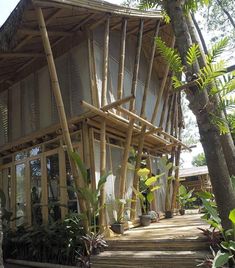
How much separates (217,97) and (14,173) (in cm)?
753

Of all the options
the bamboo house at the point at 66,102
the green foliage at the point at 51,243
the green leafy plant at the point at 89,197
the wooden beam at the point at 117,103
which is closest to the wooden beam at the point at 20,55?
the bamboo house at the point at 66,102

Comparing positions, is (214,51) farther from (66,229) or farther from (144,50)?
(144,50)

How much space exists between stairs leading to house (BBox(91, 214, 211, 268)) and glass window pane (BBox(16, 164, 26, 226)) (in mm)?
3926

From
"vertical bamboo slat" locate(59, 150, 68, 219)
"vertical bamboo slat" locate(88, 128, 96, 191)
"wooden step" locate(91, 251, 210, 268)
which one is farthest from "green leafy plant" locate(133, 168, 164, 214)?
"wooden step" locate(91, 251, 210, 268)

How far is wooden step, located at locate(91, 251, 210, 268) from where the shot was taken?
486 centimetres

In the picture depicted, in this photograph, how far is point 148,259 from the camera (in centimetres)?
524

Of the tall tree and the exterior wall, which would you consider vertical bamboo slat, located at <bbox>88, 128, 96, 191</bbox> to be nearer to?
the exterior wall

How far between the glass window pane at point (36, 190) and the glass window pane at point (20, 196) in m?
0.49

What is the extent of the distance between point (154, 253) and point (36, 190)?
14.8 feet

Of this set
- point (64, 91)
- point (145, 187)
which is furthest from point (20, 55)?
point (145, 187)

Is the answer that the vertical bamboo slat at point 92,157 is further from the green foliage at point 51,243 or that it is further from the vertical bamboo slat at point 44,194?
the vertical bamboo slat at point 44,194

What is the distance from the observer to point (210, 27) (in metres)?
14.6

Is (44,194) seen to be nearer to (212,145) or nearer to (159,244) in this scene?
(159,244)

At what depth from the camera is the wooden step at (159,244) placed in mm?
5227
